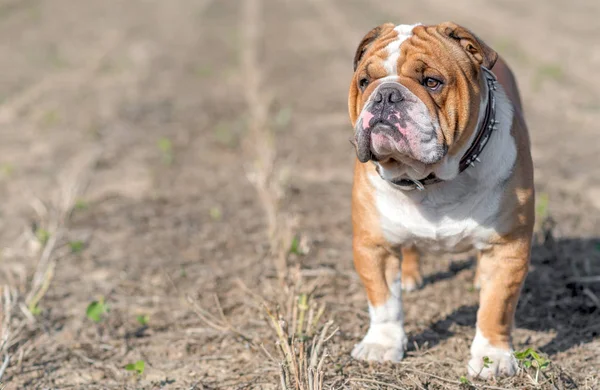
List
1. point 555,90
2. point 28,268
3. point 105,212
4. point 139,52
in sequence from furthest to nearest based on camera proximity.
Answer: point 139,52
point 555,90
point 105,212
point 28,268

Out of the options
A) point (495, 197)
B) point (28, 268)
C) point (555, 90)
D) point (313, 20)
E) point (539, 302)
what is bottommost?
point (313, 20)

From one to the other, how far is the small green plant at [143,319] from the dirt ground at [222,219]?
0.4 inches

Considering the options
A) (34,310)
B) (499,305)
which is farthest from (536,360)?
(34,310)

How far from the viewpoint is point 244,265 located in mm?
5336

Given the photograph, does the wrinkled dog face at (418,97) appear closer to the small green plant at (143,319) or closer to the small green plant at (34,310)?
the small green plant at (143,319)

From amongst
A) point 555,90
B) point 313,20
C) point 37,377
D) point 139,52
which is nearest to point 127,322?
point 37,377

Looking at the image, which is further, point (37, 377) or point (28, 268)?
point (28, 268)

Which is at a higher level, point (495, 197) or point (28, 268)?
point (495, 197)

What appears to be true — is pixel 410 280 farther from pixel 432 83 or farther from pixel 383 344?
pixel 432 83

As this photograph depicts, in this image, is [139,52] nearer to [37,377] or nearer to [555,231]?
[555,231]

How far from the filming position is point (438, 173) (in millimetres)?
3434

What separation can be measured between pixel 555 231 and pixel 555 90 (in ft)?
15.1

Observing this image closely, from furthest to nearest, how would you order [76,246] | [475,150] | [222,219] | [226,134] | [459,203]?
[226,134] → [222,219] → [76,246] → [459,203] → [475,150]

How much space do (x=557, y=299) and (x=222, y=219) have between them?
8.62 feet
